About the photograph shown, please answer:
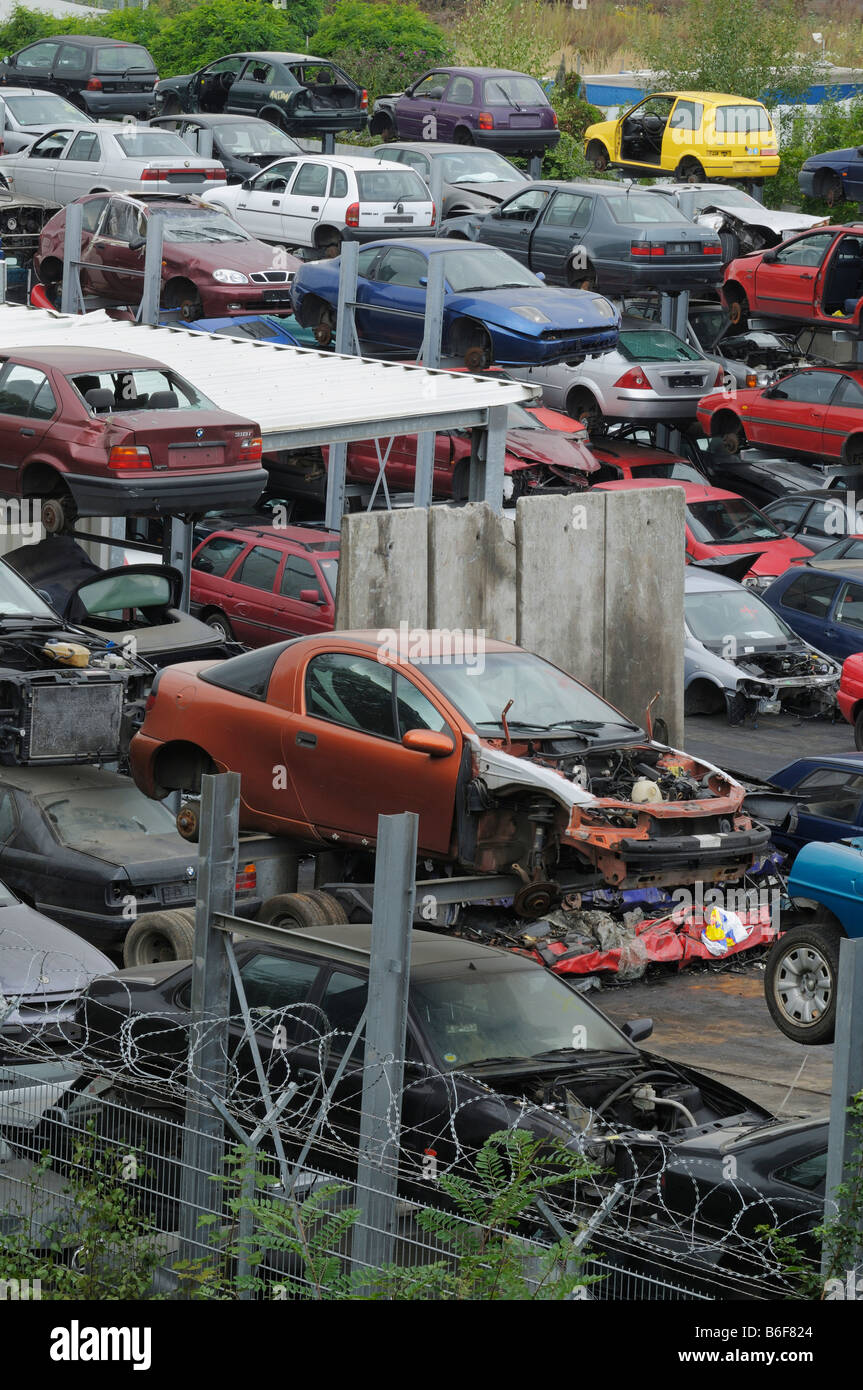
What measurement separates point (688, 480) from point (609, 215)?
241 inches

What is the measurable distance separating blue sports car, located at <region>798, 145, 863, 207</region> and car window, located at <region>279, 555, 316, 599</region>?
52.1ft

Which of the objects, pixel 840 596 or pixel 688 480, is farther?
pixel 688 480

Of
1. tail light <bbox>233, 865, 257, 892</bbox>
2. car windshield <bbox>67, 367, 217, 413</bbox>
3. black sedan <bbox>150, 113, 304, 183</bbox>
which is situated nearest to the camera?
tail light <bbox>233, 865, 257, 892</bbox>

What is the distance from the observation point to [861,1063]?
20.4 feet

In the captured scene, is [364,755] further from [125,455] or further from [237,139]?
[237,139]

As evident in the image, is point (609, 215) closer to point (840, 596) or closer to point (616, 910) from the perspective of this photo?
point (840, 596)

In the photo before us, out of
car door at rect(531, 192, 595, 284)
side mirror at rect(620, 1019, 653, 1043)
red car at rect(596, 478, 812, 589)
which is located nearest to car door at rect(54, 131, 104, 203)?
car door at rect(531, 192, 595, 284)

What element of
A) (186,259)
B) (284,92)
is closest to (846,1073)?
(186,259)

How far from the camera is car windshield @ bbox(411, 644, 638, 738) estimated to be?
12828 millimetres

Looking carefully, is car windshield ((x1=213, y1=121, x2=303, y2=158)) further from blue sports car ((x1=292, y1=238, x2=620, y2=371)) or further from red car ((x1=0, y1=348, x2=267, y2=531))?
red car ((x1=0, y1=348, x2=267, y2=531))

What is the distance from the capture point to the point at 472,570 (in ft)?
55.2

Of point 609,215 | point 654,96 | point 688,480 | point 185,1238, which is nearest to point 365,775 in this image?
point 185,1238

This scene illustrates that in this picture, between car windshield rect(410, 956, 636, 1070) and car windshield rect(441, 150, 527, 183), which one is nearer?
car windshield rect(410, 956, 636, 1070)
